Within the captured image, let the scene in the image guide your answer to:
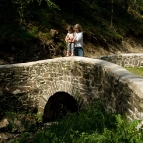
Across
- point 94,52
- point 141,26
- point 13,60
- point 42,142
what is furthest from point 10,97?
point 141,26

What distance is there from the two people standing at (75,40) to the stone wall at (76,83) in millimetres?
734

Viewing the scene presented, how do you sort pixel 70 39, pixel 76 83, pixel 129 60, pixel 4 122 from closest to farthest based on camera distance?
1. pixel 76 83
2. pixel 70 39
3. pixel 4 122
4. pixel 129 60

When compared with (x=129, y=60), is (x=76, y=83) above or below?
below

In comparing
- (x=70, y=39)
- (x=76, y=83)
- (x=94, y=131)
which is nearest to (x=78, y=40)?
(x=70, y=39)

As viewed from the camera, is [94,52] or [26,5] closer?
[26,5]

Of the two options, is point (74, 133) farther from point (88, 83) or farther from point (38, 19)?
point (38, 19)

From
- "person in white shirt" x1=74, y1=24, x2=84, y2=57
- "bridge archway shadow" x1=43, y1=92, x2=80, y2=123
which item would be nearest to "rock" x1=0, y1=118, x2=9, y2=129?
"bridge archway shadow" x1=43, y1=92, x2=80, y2=123

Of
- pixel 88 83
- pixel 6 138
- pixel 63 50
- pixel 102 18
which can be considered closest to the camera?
pixel 88 83

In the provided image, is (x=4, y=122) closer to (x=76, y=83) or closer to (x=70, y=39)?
(x=76, y=83)

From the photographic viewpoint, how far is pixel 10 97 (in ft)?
33.0

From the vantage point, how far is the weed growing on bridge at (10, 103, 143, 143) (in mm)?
4188

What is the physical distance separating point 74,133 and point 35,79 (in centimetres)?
506

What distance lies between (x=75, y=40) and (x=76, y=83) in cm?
164

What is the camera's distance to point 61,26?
16.2 metres
